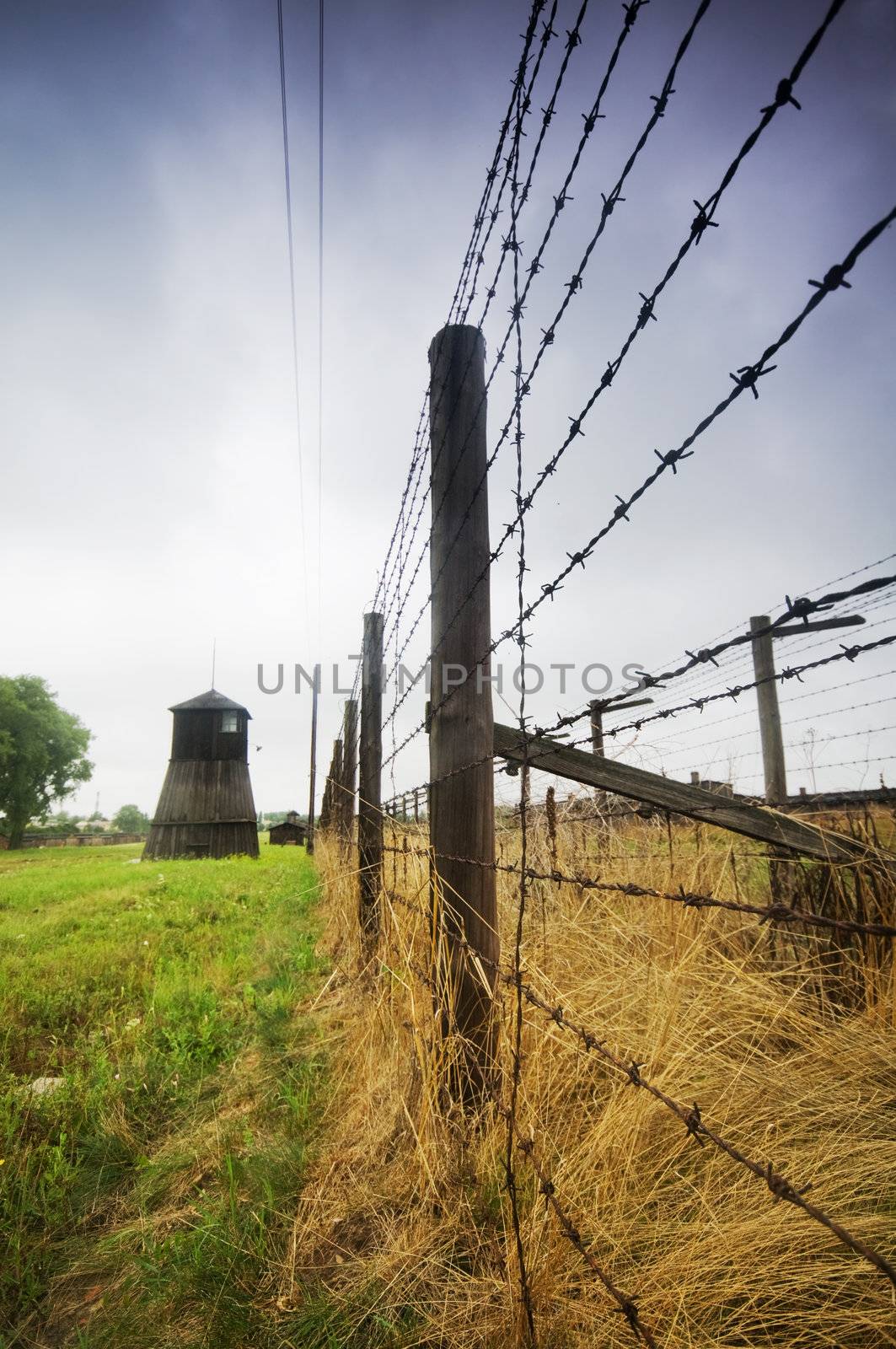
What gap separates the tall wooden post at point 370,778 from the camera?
425cm

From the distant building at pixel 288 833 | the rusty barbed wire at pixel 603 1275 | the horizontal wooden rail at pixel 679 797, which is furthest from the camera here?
the distant building at pixel 288 833

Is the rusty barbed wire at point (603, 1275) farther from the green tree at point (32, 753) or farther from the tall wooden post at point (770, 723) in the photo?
the green tree at point (32, 753)

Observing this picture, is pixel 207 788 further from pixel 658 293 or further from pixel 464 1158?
pixel 658 293

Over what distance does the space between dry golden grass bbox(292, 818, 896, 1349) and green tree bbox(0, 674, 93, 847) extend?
44481 mm

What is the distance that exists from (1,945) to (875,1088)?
7.36 meters

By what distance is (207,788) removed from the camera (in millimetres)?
23875

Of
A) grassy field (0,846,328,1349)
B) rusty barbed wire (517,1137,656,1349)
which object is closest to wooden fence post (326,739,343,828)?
grassy field (0,846,328,1349)

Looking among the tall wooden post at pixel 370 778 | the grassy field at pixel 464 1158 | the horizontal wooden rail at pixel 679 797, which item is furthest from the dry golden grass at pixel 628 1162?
the tall wooden post at pixel 370 778

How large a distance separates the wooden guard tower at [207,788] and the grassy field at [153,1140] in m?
18.6

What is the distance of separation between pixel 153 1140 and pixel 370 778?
2.46 m

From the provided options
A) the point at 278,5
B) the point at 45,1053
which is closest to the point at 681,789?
the point at 45,1053

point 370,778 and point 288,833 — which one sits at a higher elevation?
point 370,778

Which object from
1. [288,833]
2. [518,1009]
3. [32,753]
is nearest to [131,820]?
[32,753]

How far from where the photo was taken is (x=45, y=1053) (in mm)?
3475
